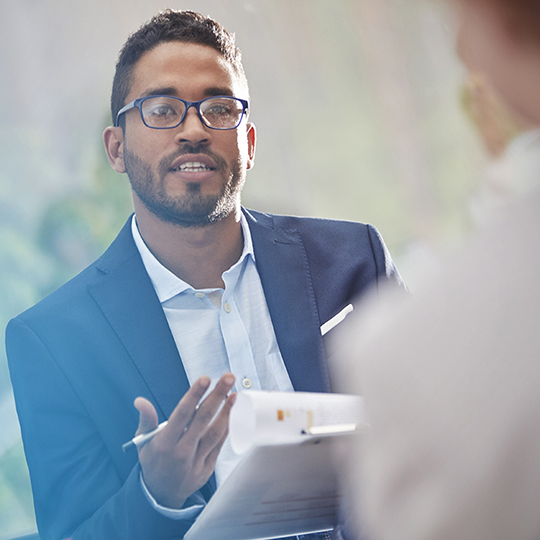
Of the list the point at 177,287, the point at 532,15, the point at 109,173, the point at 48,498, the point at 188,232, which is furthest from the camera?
the point at 109,173

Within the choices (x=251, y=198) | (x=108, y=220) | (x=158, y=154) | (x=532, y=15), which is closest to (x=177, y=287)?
(x=158, y=154)

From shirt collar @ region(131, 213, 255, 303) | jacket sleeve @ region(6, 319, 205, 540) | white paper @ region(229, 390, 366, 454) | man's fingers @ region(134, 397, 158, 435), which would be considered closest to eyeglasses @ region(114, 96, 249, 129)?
shirt collar @ region(131, 213, 255, 303)

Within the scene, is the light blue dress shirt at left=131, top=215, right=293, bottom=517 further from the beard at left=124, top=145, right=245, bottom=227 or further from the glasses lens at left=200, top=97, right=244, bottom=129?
the glasses lens at left=200, top=97, right=244, bottom=129

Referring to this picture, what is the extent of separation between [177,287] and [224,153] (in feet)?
1.10

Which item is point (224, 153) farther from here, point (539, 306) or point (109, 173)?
point (539, 306)

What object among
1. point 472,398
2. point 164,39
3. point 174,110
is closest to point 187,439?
point 472,398

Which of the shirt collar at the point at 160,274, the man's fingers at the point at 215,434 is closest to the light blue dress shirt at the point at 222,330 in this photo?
the shirt collar at the point at 160,274

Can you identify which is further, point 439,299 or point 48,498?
point 48,498

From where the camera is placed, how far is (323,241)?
1342mm

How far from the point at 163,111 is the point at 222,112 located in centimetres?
14

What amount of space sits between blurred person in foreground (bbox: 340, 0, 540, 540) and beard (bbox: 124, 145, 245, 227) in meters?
0.80

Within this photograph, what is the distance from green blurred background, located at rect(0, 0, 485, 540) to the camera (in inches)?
52.9

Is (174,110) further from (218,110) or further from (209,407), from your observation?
(209,407)

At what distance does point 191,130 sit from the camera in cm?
118
